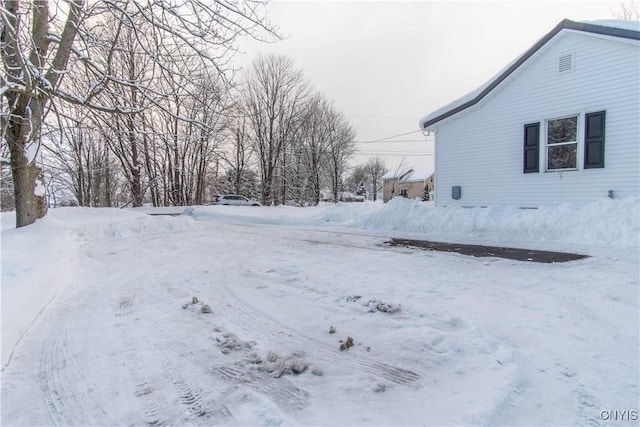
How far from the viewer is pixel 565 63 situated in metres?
9.92

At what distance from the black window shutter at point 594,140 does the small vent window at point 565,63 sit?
5.05 feet

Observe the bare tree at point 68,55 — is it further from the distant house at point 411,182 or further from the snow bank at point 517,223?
the distant house at point 411,182

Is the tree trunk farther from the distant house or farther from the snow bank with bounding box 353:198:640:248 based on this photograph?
the distant house

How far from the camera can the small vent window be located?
386 inches

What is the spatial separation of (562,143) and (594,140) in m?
0.80

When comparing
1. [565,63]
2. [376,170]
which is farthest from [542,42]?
[376,170]

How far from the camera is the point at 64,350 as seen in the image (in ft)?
9.89

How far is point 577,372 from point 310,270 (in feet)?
12.2

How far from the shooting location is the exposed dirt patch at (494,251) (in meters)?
6.21

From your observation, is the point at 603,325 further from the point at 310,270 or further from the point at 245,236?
the point at 245,236

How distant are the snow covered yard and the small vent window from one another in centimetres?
616

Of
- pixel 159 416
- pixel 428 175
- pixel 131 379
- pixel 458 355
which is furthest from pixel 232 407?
pixel 428 175

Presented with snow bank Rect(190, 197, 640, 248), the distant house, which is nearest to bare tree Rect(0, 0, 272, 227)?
snow bank Rect(190, 197, 640, 248)

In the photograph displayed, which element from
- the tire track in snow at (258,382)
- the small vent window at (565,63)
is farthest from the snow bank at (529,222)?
the tire track in snow at (258,382)
